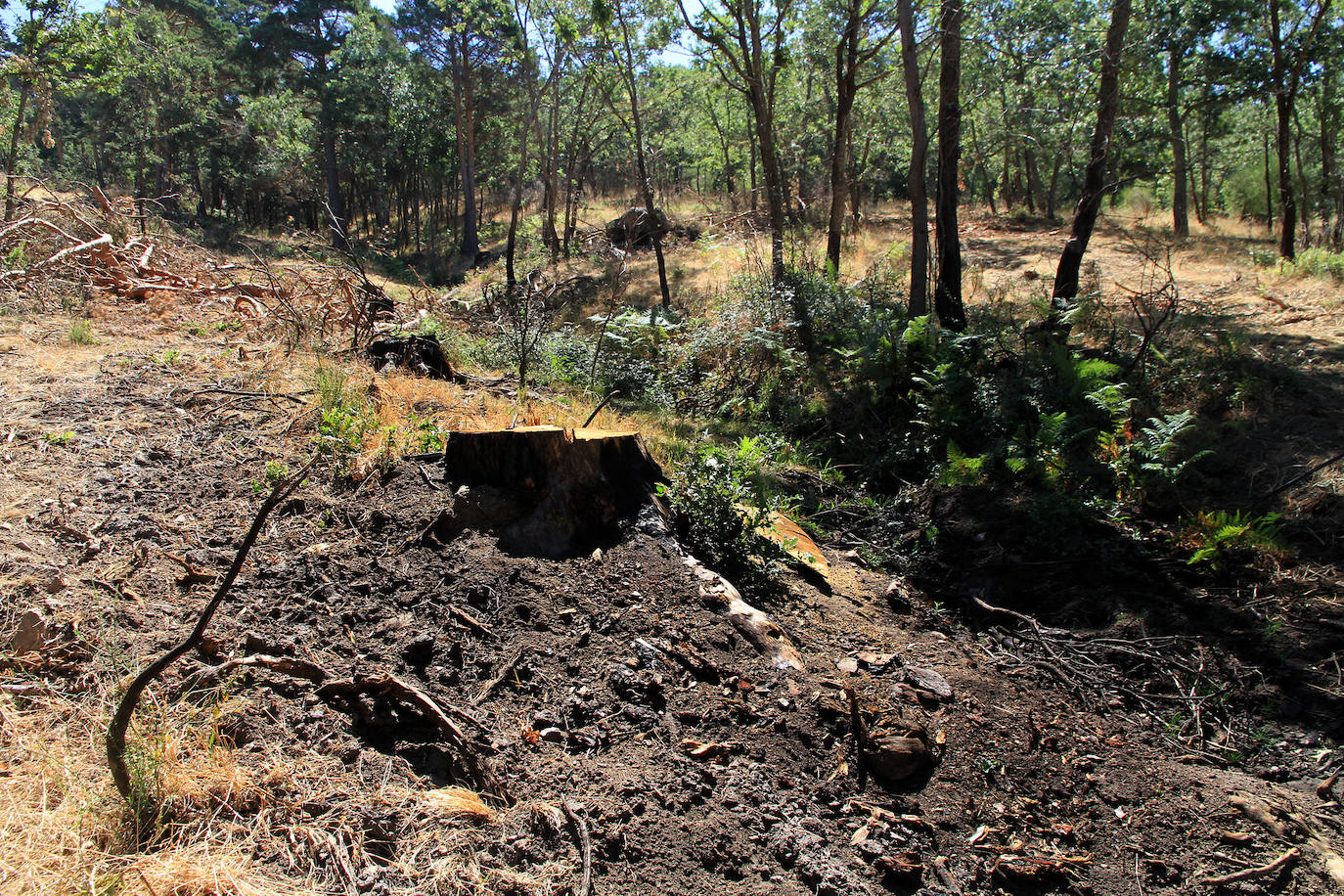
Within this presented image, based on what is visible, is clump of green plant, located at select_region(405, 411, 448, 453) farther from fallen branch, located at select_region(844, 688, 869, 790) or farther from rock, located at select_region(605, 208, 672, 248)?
rock, located at select_region(605, 208, 672, 248)

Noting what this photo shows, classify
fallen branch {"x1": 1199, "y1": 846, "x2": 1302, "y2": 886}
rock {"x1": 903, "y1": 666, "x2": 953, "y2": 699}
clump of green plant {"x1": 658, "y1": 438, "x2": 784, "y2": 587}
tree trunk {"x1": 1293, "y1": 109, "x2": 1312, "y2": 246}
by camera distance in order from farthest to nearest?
1. tree trunk {"x1": 1293, "y1": 109, "x2": 1312, "y2": 246}
2. clump of green plant {"x1": 658, "y1": 438, "x2": 784, "y2": 587}
3. rock {"x1": 903, "y1": 666, "x2": 953, "y2": 699}
4. fallen branch {"x1": 1199, "y1": 846, "x2": 1302, "y2": 886}

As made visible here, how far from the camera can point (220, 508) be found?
146 inches

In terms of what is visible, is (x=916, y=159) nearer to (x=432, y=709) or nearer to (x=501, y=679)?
(x=501, y=679)

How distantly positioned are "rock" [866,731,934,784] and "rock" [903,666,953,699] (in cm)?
53

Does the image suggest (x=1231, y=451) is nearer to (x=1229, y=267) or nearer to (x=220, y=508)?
(x=220, y=508)

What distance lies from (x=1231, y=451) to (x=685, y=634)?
17.0 feet

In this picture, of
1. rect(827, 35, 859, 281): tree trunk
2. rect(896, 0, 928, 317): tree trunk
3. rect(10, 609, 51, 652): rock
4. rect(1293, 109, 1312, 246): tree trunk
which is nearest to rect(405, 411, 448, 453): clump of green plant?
rect(10, 609, 51, 652): rock

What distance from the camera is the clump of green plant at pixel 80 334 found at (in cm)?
604

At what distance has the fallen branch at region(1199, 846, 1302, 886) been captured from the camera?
2.52 metres

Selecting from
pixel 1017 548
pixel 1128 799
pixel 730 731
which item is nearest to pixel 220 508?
pixel 730 731

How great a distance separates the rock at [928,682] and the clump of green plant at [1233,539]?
6.85 feet

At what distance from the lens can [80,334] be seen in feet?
20.0

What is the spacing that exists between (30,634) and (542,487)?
7.24 ft

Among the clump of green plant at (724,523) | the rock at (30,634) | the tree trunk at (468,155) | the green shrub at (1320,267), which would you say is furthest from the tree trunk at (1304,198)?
the tree trunk at (468,155)
